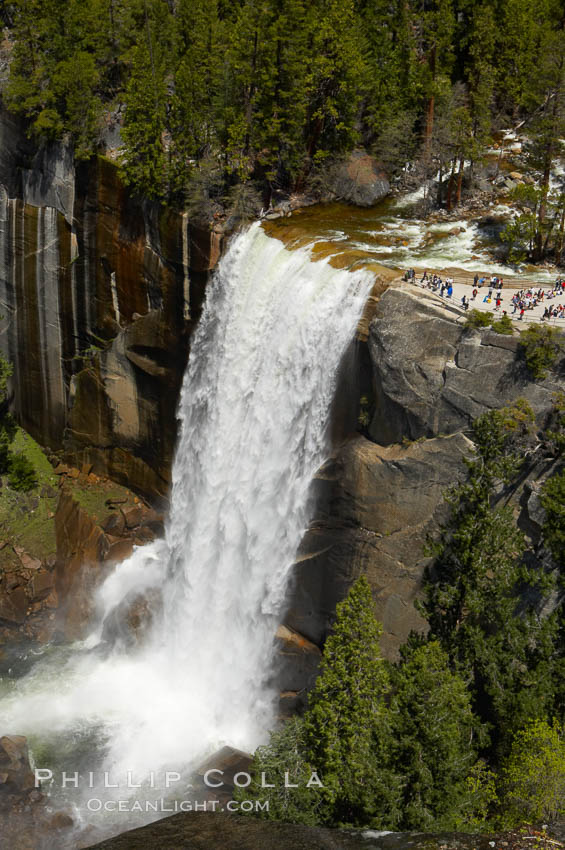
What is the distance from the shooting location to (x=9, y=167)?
2148 inches

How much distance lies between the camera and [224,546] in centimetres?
4097

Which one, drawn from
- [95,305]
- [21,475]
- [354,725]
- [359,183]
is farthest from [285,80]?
[354,725]

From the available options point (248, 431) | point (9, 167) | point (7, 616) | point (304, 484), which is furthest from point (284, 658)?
point (9, 167)

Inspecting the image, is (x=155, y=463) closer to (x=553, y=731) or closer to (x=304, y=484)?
(x=304, y=484)

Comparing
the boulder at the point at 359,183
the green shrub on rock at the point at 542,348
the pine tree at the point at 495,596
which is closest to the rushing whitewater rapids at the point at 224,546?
the green shrub on rock at the point at 542,348

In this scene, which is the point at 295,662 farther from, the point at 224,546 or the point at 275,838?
the point at 275,838

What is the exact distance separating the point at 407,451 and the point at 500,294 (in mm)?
9192

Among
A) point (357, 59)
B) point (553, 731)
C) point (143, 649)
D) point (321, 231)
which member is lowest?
point (143, 649)

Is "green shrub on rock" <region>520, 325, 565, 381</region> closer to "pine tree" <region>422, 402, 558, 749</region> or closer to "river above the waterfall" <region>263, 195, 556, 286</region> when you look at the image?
"pine tree" <region>422, 402, 558, 749</region>

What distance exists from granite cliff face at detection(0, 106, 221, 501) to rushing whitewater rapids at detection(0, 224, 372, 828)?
3181 millimetres

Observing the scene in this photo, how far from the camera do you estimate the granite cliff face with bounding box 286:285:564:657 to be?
3066 centimetres

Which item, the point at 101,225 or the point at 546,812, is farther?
the point at 101,225

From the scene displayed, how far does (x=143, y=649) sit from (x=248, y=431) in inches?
573

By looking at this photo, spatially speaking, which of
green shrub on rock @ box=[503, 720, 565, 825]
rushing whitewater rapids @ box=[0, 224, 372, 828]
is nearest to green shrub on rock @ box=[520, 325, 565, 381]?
rushing whitewater rapids @ box=[0, 224, 372, 828]
